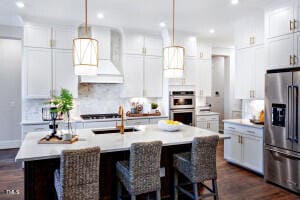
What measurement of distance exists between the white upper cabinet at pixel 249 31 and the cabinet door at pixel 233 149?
1.85m

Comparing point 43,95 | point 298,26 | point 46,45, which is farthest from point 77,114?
point 298,26

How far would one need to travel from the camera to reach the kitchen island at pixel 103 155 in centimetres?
246

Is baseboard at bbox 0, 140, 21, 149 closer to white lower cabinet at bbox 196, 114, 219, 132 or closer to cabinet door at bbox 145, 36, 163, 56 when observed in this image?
cabinet door at bbox 145, 36, 163, 56

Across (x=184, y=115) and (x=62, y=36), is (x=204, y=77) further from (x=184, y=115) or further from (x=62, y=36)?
(x=62, y=36)

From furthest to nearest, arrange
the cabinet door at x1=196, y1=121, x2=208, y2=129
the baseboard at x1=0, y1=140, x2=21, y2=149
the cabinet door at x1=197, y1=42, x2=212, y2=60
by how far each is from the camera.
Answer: the cabinet door at x1=197, y1=42, x2=212, y2=60
the baseboard at x1=0, y1=140, x2=21, y2=149
the cabinet door at x1=196, y1=121, x2=208, y2=129

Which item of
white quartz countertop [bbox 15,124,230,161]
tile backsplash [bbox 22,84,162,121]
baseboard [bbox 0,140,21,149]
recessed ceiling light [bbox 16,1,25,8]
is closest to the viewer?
white quartz countertop [bbox 15,124,230,161]

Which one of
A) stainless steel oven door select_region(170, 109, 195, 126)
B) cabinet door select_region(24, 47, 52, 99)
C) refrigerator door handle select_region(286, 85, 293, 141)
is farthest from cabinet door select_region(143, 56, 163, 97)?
refrigerator door handle select_region(286, 85, 293, 141)

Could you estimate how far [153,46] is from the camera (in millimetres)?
5742

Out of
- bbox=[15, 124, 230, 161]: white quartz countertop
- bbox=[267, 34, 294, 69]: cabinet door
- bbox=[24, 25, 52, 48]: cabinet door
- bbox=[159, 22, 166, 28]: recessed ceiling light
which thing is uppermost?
bbox=[159, 22, 166, 28]: recessed ceiling light

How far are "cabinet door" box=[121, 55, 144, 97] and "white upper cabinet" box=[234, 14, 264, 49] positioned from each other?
220 centimetres

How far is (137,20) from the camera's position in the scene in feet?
16.1

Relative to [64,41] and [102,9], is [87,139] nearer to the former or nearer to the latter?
[102,9]

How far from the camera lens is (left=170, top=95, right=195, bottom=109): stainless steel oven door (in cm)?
568

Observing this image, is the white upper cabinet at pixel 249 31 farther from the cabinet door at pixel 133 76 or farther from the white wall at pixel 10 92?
the white wall at pixel 10 92
